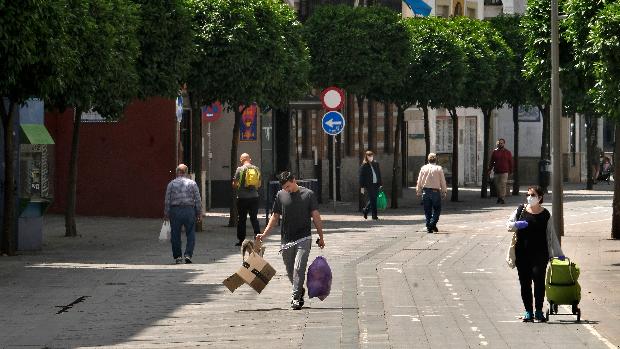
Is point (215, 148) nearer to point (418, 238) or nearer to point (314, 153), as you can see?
point (314, 153)

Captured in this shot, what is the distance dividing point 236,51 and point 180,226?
34.9 feet

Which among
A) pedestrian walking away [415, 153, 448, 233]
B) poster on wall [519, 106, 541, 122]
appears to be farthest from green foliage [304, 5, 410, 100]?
poster on wall [519, 106, 541, 122]

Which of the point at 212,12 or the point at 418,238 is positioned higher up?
the point at 212,12

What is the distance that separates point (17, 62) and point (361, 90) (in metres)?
26.3

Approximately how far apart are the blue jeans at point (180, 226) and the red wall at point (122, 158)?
47.7 feet

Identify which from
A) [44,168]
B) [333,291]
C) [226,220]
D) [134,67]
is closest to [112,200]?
[226,220]

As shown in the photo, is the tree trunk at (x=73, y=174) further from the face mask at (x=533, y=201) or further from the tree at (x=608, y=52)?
the face mask at (x=533, y=201)

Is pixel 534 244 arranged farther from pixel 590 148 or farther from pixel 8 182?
pixel 590 148

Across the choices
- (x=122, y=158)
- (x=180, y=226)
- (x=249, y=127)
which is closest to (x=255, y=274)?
(x=180, y=226)

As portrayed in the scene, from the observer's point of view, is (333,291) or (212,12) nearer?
(333,291)

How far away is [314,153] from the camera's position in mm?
58000

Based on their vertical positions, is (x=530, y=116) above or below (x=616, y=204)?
above

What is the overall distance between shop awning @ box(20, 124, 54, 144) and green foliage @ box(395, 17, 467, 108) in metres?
24.5

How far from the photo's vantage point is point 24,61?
24750 mm
